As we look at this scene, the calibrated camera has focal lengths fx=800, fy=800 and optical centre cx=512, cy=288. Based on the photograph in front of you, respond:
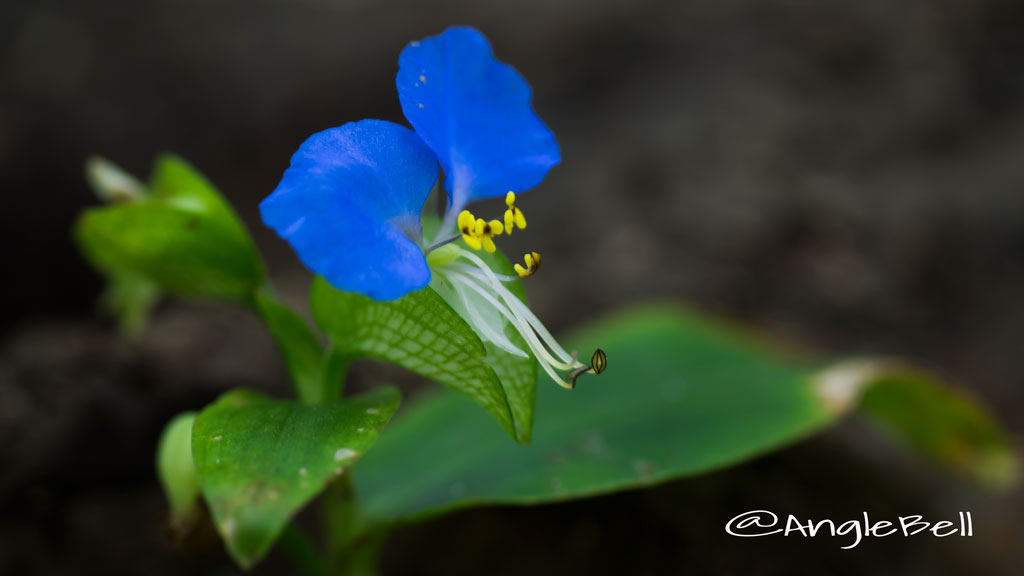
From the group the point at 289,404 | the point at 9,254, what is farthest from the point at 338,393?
the point at 9,254

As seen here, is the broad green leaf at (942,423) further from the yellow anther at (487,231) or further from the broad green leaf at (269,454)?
the broad green leaf at (269,454)

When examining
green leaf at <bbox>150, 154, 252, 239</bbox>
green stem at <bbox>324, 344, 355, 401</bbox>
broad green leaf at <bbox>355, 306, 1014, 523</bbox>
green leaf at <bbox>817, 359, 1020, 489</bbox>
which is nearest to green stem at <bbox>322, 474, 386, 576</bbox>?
broad green leaf at <bbox>355, 306, 1014, 523</bbox>

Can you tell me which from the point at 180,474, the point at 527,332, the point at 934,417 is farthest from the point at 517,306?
the point at 934,417

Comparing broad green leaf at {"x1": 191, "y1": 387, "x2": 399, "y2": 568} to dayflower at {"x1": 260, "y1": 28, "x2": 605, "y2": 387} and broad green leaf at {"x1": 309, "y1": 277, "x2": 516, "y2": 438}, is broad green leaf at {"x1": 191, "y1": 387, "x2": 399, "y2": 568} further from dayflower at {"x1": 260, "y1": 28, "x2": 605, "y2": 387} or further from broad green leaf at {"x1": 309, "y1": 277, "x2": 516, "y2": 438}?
dayflower at {"x1": 260, "y1": 28, "x2": 605, "y2": 387}

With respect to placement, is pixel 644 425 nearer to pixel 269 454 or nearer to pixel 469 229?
pixel 469 229

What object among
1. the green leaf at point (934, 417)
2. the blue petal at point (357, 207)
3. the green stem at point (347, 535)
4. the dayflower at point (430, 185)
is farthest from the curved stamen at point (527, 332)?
the green leaf at point (934, 417)
